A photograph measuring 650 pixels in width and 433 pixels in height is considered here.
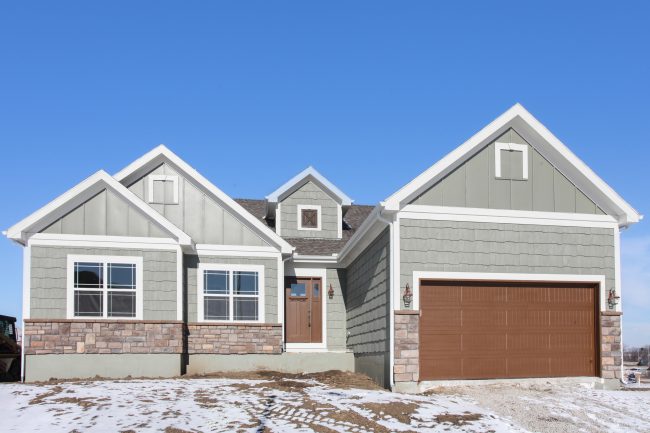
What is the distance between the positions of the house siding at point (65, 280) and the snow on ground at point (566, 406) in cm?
679

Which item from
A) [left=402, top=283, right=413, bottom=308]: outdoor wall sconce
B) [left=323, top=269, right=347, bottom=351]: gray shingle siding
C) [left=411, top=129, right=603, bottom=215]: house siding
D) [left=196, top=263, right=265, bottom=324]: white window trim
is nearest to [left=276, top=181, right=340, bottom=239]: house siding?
[left=323, top=269, right=347, bottom=351]: gray shingle siding

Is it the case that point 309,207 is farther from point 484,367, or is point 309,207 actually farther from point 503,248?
point 484,367

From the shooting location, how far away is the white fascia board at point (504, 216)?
45.8 feet

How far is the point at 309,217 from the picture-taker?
21.7 metres

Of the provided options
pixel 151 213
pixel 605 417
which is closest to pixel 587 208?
pixel 605 417

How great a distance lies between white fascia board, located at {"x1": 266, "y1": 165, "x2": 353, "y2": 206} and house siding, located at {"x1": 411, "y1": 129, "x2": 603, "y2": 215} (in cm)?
773

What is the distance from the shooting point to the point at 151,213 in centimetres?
1591

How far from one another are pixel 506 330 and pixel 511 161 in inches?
140

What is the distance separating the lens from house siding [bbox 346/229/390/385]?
14.4 m

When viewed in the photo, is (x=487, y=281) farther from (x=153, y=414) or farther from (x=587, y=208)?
(x=153, y=414)

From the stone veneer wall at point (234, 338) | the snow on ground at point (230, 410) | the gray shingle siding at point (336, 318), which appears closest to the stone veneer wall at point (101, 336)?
the stone veneer wall at point (234, 338)

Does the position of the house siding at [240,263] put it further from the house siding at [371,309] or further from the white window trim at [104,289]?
the house siding at [371,309]

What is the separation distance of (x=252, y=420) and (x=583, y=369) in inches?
307

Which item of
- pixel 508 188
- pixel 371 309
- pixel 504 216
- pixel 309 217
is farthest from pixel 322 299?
pixel 508 188
